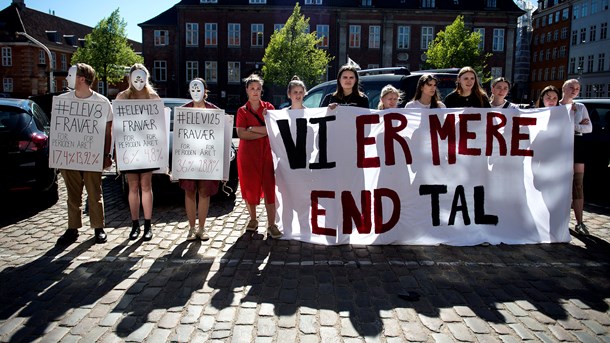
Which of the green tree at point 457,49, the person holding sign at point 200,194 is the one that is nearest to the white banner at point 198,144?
the person holding sign at point 200,194

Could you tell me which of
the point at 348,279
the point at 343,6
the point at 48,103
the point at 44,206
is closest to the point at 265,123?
the point at 348,279

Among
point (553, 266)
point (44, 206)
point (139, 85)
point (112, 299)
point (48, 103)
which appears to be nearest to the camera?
point (112, 299)

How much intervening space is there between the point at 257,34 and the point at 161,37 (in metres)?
10.2

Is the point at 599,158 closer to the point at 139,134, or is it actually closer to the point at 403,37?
the point at 139,134

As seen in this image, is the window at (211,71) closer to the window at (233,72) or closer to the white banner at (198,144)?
the window at (233,72)

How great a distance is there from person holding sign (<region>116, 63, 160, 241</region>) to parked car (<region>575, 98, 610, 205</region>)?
726 cm

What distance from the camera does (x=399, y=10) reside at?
151ft

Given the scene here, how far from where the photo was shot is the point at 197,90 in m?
5.76

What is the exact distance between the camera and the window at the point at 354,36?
46.7 metres

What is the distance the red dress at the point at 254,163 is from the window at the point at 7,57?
61.1m

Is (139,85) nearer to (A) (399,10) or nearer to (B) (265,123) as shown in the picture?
(B) (265,123)

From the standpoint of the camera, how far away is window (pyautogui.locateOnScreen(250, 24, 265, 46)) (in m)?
46.8

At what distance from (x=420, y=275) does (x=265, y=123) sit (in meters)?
2.63

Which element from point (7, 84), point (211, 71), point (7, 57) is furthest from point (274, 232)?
point (7, 84)
